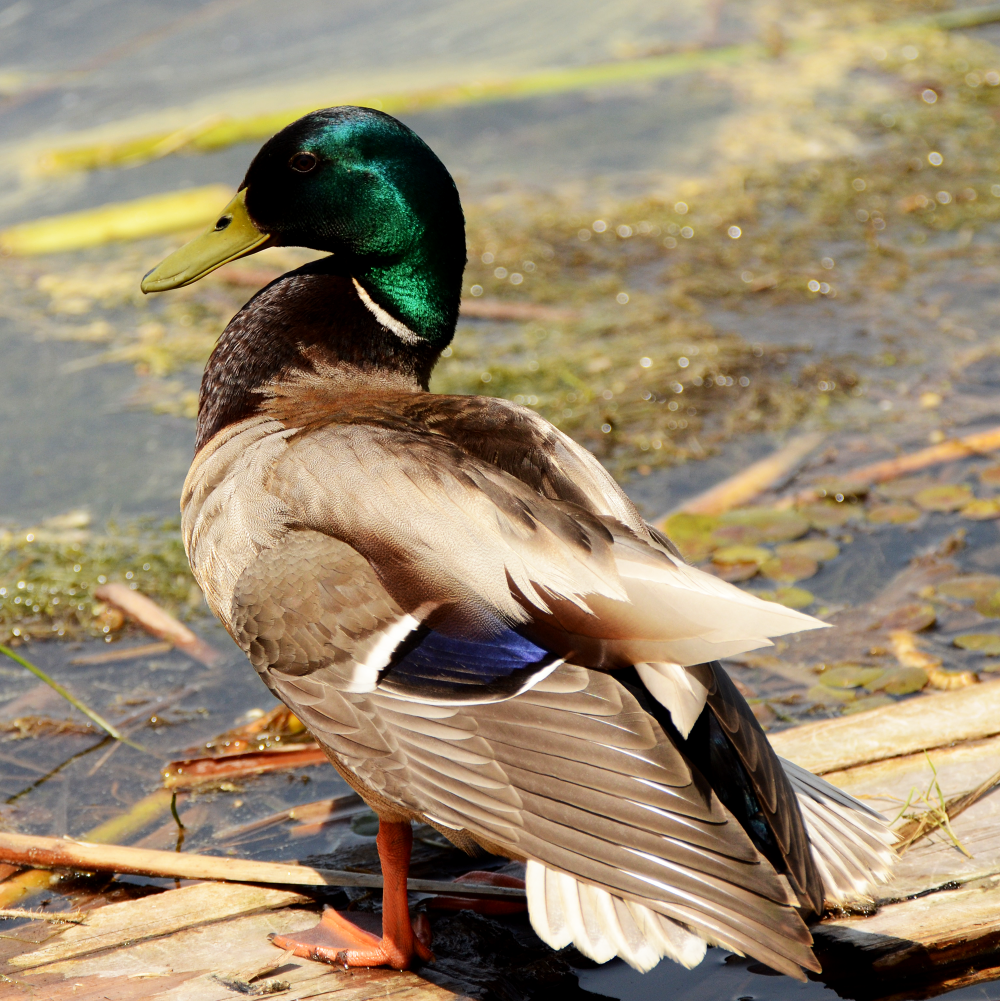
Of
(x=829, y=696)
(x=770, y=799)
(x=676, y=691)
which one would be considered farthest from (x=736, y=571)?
(x=676, y=691)

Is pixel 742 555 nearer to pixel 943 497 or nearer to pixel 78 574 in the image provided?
pixel 943 497

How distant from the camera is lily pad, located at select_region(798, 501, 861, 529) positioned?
393 cm

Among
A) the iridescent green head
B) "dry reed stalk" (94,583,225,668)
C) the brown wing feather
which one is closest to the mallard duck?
the brown wing feather

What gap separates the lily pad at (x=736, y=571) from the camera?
12.1ft

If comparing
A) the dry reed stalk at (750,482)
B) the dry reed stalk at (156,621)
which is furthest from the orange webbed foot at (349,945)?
the dry reed stalk at (750,482)

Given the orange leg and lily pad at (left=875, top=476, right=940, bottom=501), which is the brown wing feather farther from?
lily pad at (left=875, top=476, right=940, bottom=501)

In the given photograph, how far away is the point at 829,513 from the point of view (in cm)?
397

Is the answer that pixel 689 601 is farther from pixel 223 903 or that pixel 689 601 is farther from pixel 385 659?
pixel 223 903

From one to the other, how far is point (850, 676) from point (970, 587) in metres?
0.53

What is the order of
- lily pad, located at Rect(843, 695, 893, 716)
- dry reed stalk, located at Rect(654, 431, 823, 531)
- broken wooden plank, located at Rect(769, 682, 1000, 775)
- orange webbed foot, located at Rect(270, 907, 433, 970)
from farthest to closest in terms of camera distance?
dry reed stalk, located at Rect(654, 431, 823, 531) < lily pad, located at Rect(843, 695, 893, 716) < broken wooden plank, located at Rect(769, 682, 1000, 775) < orange webbed foot, located at Rect(270, 907, 433, 970)

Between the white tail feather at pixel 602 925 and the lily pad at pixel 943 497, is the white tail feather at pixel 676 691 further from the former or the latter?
the lily pad at pixel 943 497

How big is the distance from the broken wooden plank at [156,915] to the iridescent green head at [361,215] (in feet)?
4.20

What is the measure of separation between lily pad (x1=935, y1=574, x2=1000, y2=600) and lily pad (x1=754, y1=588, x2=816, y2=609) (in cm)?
35

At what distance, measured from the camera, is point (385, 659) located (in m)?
2.19
